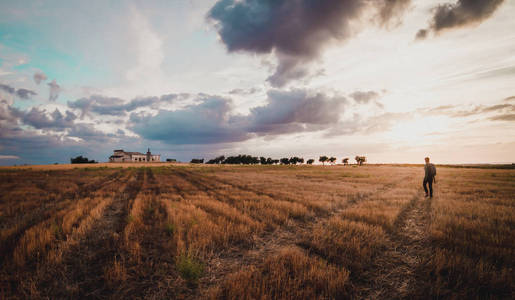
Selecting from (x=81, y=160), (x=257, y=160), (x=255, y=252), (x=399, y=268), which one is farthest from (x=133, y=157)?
(x=399, y=268)

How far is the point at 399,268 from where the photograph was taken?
498 cm

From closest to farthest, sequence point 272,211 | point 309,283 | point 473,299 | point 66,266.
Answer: point 473,299 < point 309,283 < point 66,266 < point 272,211

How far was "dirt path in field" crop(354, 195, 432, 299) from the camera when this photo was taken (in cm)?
404

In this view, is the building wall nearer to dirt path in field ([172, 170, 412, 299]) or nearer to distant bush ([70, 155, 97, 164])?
distant bush ([70, 155, 97, 164])

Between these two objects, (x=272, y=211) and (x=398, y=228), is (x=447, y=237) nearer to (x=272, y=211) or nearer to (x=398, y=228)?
(x=398, y=228)

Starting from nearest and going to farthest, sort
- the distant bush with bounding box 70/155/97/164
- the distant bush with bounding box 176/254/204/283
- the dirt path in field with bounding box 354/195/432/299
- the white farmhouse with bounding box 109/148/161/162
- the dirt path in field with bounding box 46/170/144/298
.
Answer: the dirt path in field with bounding box 46/170/144/298 < the dirt path in field with bounding box 354/195/432/299 < the distant bush with bounding box 176/254/204/283 < the distant bush with bounding box 70/155/97/164 < the white farmhouse with bounding box 109/148/161/162

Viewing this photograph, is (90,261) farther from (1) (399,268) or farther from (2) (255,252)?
(1) (399,268)

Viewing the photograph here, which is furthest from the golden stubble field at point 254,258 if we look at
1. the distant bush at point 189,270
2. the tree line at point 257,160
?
the tree line at point 257,160

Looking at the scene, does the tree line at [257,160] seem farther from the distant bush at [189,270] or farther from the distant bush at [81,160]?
the distant bush at [189,270]

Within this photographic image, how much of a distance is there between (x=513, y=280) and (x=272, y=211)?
7.73 meters

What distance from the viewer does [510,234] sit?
7.02 m

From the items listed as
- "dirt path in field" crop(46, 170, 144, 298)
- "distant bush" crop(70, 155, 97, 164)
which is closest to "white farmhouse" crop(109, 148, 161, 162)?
"distant bush" crop(70, 155, 97, 164)

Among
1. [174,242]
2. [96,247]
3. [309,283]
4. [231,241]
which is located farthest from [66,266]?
[309,283]

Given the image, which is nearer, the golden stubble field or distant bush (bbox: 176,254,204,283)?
the golden stubble field
